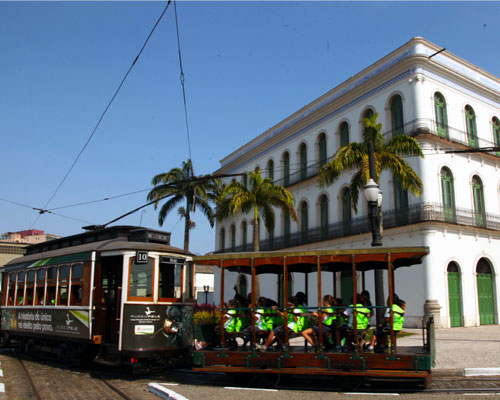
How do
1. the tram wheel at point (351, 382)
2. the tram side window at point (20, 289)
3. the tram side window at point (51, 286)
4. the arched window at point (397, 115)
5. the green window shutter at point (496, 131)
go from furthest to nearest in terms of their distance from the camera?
the green window shutter at point (496, 131)
the arched window at point (397, 115)
the tram side window at point (20, 289)
the tram side window at point (51, 286)
the tram wheel at point (351, 382)

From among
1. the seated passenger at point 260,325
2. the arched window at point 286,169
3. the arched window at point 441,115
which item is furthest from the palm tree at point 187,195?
the seated passenger at point 260,325

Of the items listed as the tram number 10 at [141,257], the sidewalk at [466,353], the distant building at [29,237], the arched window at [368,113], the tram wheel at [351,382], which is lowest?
the tram wheel at [351,382]

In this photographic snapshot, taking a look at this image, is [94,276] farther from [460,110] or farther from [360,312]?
[460,110]

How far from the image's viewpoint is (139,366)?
11.2 meters

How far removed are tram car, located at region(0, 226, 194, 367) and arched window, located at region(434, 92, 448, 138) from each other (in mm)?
16870

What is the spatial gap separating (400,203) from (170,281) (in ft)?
52.0

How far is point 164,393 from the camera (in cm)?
857

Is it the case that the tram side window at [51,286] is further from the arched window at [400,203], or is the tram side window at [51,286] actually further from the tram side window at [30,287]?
the arched window at [400,203]

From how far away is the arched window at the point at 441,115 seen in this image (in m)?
24.2

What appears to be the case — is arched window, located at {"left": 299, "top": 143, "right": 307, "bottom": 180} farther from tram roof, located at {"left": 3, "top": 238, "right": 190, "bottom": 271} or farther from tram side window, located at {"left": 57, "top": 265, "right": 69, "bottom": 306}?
tram side window, located at {"left": 57, "top": 265, "right": 69, "bottom": 306}

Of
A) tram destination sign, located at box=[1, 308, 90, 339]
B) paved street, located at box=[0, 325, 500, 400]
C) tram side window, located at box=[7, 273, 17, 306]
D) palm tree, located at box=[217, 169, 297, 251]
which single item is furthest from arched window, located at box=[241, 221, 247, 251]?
paved street, located at box=[0, 325, 500, 400]

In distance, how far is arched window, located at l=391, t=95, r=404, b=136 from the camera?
24.7 m

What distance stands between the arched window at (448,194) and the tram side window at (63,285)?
17.5 meters

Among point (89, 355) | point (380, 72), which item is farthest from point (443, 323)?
point (89, 355)
